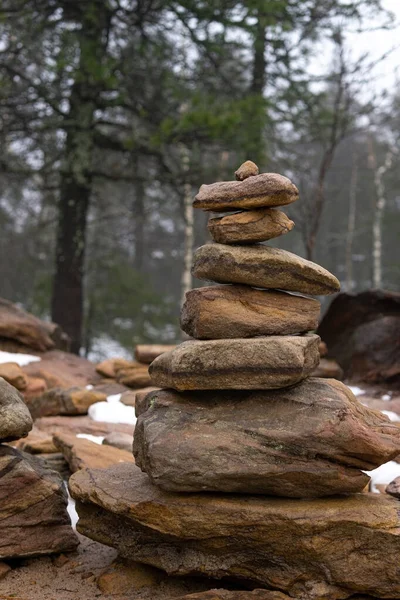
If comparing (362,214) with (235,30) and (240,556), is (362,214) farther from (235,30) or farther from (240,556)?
(240,556)

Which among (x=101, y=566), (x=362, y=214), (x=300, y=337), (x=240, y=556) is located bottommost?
(x=101, y=566)

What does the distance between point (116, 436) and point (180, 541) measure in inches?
103

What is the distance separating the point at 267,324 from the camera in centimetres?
A: 457

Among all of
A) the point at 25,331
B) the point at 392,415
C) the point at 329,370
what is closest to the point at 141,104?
the point at 25,331

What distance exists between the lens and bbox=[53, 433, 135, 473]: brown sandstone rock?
5.79 m

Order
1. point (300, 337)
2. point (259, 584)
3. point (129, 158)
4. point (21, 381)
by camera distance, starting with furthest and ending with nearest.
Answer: point (129, 158) < point (21, 381) < point (300, 337) < point (259, 584)

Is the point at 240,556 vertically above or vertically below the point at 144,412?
below

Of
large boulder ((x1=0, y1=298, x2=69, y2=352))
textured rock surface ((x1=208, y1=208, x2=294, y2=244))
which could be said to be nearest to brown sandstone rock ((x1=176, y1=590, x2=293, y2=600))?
textured rock surface ((x1=208, y1=208, x2=294, y2=244))

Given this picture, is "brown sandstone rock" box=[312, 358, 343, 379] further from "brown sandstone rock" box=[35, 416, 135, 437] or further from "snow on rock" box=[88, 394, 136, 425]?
"brown sandstone rock" box=[35, 416, 135, 437]

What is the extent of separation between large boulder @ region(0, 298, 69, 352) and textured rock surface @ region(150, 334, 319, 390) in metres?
7.21

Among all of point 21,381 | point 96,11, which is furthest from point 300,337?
point 96,11

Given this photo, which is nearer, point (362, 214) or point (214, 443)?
point (214, 443)

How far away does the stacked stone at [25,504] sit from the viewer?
464cm

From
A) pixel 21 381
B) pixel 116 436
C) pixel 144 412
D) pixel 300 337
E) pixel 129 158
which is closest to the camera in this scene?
pixel 300 337
